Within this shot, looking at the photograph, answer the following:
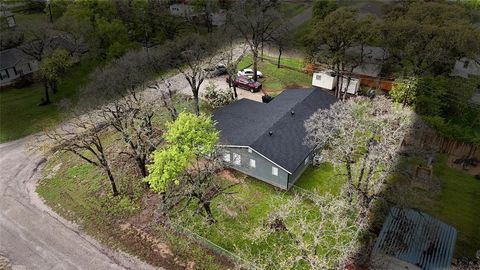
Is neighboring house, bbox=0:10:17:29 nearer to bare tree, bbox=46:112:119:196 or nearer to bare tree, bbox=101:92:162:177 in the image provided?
bare tree, bbox=46:112:119:196

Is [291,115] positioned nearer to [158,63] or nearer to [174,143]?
[174,143]

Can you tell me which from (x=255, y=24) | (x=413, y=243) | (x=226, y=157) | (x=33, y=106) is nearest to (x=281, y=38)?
(x=255, y=24)

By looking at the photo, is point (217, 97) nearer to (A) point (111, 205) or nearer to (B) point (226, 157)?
(B) point (226, 157)

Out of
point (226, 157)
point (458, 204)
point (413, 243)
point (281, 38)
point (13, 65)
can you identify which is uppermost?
point (281, 38)

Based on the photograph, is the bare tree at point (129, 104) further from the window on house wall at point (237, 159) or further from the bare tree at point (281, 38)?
the bare tree at point (281, 38)

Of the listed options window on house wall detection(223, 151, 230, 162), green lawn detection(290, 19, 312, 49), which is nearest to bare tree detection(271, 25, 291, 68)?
green lawn detection(290, 19, 312, 49)

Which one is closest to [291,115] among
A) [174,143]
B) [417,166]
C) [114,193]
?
[417,166]
